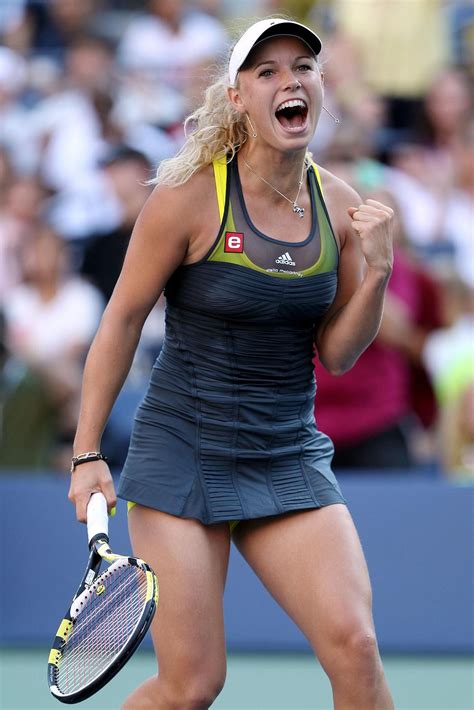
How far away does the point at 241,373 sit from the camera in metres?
3.44

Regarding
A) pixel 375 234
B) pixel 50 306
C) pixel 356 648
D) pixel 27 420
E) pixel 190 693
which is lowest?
pixel 190 693

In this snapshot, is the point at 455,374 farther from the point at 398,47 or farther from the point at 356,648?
the point at 356,648

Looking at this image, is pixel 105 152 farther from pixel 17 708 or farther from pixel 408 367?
pixel 17 708

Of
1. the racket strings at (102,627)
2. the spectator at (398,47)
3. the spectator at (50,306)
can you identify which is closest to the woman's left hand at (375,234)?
the racket strings at (102,627)

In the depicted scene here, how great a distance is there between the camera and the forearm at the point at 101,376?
132 inches

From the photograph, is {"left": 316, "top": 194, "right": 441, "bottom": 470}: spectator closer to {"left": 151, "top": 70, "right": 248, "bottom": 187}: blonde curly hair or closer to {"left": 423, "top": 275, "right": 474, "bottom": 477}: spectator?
{"left": 423, "top": 275, "right": 474, "bottom": 477}: spectator

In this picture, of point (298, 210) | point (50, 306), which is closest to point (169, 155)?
point (50, 306)

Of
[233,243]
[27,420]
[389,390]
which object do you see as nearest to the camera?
[233,243]

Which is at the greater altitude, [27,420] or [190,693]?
[27,420]

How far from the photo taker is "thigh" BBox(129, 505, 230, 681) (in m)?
3.26

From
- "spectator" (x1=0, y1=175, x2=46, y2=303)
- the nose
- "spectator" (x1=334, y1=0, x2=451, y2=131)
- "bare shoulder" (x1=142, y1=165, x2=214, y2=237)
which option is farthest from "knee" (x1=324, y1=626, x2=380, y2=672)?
"spectator" (x1=334, y1=0, x2=451, y2=131)

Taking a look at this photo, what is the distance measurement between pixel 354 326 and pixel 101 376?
2.27 ft

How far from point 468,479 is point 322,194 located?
300 cm

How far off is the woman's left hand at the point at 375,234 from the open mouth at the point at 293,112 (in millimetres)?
285
